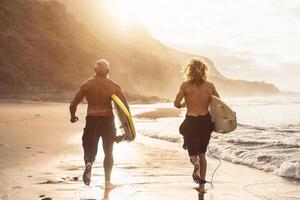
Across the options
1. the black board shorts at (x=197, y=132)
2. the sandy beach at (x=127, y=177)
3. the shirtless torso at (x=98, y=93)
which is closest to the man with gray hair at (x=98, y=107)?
the shirtless torso at (x=98, y=93)

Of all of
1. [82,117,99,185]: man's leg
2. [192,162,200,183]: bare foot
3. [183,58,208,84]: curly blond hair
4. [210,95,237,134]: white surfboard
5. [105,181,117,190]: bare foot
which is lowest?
[105,181,117,190]: bare foot

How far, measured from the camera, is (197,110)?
733 cm

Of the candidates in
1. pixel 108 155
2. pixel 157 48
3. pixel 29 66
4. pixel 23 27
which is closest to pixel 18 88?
pixel 29 66

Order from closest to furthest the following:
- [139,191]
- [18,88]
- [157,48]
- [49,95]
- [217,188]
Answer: [139,191] → [217,188] → [49,95] → [18,88] → [157,48]

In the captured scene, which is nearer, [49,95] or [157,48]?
[49,95]

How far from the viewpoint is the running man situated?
7.28 meters

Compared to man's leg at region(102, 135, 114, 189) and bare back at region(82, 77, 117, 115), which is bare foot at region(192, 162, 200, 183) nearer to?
man's leg at region(102, 135, 114, 189)

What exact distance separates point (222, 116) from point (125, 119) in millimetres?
1573

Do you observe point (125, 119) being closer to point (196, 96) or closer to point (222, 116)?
point (196, 96)

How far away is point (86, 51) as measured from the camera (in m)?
90.7

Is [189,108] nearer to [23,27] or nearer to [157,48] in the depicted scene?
[23,27]

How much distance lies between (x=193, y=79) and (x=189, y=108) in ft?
1.50

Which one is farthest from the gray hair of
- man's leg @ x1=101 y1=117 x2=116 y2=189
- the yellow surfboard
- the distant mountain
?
the distant mountain

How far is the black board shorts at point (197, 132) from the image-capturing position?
7309mm
